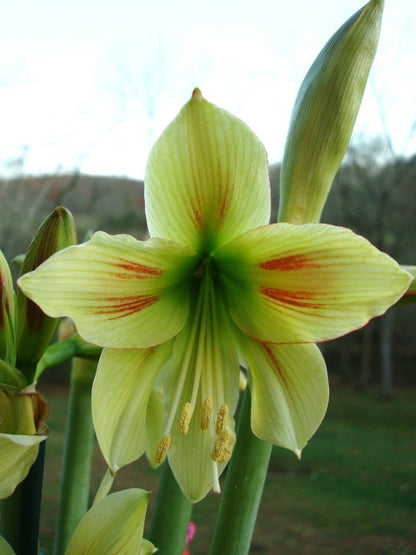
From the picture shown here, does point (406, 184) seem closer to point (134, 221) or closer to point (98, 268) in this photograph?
point (134, 221)

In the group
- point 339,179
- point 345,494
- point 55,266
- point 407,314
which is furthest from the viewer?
point 407,314

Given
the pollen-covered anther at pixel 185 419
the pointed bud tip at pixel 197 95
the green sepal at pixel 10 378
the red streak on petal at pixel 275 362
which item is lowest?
the pollen-covered anther at pixel 185 419

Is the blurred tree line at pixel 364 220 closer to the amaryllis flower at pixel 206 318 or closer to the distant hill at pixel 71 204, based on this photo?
the distant hill at pixel 71 204

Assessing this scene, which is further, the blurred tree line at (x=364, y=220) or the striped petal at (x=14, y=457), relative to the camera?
the blurred tree line at (x=364, y=220)

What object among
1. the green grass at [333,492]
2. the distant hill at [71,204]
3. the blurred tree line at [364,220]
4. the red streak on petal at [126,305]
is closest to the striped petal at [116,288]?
the red streak on petal at [126,305]

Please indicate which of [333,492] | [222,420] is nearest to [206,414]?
[222,420]

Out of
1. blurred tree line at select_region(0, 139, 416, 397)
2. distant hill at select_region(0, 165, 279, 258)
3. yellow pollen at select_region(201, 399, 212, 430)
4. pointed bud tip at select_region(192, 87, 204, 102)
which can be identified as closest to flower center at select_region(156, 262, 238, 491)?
yellow pollen at select_region(201, 399, 212, 430)

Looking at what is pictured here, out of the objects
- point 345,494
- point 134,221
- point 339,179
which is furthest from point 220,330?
point 134,221

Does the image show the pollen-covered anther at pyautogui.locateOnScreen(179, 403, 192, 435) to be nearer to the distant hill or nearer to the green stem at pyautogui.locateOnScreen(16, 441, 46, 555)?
the green stem at pyautogui.locateOnScreen(16, 441, 46, 555)
